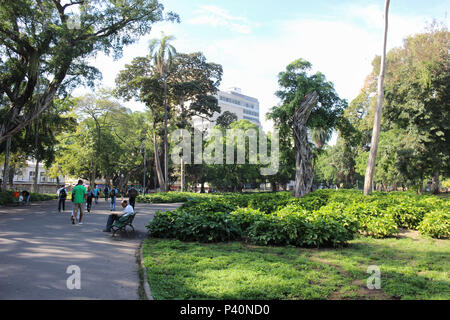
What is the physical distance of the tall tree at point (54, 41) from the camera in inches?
676

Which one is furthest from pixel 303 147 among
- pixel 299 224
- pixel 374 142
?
pixel 299 224

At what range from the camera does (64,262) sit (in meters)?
6.30

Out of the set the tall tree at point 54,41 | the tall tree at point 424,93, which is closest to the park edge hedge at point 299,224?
the tall tree at point 54,41

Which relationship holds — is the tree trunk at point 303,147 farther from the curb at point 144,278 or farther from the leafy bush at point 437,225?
the curb at point 144,278

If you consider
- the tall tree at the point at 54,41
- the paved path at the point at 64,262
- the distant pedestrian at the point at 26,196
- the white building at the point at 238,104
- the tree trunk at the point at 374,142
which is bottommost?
the paved path at the point at 64,262

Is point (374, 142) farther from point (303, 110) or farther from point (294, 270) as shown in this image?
point (294, 270)

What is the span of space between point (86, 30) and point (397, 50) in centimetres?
2391

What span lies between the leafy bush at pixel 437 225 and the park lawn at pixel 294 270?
605mm

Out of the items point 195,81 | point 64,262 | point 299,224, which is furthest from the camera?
point 195,81

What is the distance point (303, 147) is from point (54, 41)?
15309 millimetres

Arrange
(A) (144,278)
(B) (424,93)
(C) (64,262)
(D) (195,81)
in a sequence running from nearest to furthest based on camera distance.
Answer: (A) (144,278)
(C) (64,262)
(B) (424,93)
(D) (195,81)

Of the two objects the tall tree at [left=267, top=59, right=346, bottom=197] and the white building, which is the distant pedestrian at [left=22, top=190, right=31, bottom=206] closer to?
the tall tree at [left=267, top=59, right=346, bottom=197]
